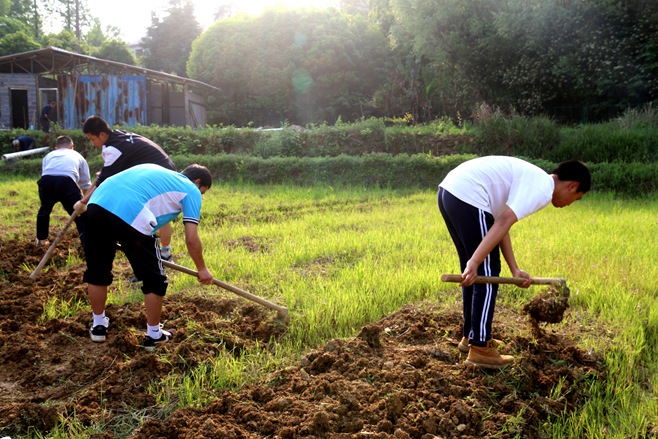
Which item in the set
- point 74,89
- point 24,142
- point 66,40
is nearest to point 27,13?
point 66,40

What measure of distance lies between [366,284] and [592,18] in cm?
1645

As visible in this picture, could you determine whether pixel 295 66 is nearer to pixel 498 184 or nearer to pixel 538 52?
pixel 538 52

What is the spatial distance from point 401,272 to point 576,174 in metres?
2.39

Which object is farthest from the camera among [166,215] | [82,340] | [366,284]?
[366,284]

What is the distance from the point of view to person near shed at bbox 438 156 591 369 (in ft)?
9.64

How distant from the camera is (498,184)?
10.2 feet

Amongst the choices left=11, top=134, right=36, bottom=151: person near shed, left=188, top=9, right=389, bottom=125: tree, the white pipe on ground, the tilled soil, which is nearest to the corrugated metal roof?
left=11, top=134, right=36, bottom=151: person near shed

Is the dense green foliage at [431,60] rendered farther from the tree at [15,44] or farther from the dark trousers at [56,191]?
the dark trousers at [56,191]

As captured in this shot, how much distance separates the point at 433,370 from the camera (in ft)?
10.7

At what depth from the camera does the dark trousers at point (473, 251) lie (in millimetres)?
3104

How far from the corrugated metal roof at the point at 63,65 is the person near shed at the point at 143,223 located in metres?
17.9

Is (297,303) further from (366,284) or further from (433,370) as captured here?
(433,370)

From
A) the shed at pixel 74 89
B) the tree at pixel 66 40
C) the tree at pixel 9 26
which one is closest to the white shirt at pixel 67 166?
the shed at pixel 74 89

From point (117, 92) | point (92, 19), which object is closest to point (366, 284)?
point (117, 92)
